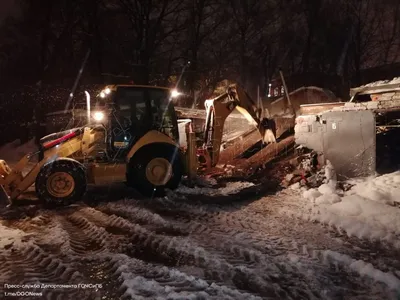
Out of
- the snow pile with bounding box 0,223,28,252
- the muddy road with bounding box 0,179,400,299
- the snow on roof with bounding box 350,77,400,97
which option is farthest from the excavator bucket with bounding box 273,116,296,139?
the snow pile with bounding box 0,223,28,252

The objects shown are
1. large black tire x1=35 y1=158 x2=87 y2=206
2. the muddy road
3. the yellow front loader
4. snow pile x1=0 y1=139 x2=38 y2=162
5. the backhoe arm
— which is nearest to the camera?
the muddy road

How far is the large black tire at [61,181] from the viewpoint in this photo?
768 cm

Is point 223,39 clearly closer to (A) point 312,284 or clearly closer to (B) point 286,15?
(B) point 286,15

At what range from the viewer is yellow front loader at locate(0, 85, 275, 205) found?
7.80 m

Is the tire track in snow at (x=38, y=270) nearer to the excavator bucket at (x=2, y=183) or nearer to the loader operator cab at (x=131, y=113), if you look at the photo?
the excavator bucket at (x=2, y=183)

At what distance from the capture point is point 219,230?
→ 611cm

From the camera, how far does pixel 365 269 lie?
4430mm

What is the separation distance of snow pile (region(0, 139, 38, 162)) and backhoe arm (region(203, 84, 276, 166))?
1063 cm

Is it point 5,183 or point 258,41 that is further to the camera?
point 258,41

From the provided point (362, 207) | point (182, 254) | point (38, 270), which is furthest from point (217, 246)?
point (362, 207)

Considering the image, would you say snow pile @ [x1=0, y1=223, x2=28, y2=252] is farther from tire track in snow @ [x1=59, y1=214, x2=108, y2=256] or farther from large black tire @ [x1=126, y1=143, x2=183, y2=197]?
large black tire @ [x1=126, y1=143, x2=183, y2=197]

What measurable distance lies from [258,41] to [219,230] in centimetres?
2894

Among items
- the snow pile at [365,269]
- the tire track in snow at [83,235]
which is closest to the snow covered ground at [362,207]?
the snow pile at [365,269]

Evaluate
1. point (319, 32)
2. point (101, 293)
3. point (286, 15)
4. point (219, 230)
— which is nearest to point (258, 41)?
point (286, 15)
